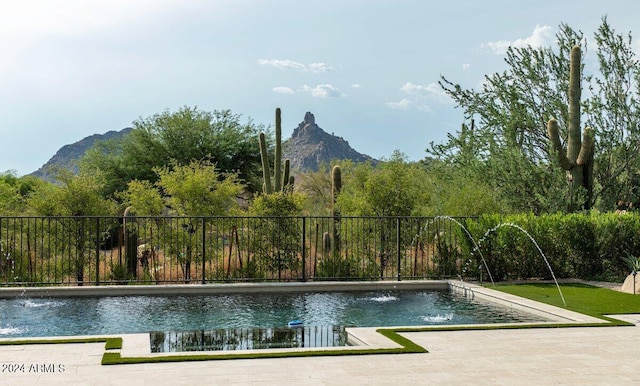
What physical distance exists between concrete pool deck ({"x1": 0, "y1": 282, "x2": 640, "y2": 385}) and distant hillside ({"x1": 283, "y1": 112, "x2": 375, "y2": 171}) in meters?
86.3

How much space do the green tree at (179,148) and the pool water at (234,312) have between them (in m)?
21.6

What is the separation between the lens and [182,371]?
7.12 metres

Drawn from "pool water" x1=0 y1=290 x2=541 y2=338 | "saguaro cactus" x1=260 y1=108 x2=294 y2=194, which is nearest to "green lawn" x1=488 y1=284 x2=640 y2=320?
"pool water" x1=0 y1=290 x2=541 y2=338

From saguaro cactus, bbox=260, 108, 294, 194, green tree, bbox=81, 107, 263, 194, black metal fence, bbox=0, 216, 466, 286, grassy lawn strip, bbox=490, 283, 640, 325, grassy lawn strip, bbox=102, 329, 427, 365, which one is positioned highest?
green tree, bbox=81, 107, 263, 194

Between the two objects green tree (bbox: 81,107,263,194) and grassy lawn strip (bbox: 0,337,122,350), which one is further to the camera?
green tree (bbox: 81,107,263,194)

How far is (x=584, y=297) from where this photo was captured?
43.0 feet

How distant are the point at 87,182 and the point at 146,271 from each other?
10.1 ft

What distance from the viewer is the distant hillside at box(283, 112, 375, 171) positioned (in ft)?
316

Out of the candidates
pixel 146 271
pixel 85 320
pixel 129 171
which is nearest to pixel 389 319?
pixel 85 320

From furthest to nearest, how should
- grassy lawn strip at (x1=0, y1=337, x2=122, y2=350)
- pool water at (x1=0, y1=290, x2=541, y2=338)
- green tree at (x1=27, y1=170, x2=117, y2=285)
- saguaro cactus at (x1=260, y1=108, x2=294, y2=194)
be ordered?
saguaro cactus at (x1=260, y1=108, x2=294, y2=194) → green tree at (x1=27, y1=170, x2=117, y2=285) → pool water at (x1=0, y1=290, x2=541, y2=338) → grassy lawn strip at (x1=0, y1=337, x2=122, y2=350)

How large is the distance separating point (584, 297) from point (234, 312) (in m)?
6.54

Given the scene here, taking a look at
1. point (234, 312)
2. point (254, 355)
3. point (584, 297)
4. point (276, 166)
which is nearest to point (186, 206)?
point (276, 166)

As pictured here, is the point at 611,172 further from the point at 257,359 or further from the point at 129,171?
the point at 129,171

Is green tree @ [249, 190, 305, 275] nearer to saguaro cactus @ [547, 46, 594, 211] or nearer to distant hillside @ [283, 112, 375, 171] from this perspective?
saguaro cactus @ [547, 46, 594, 211]
